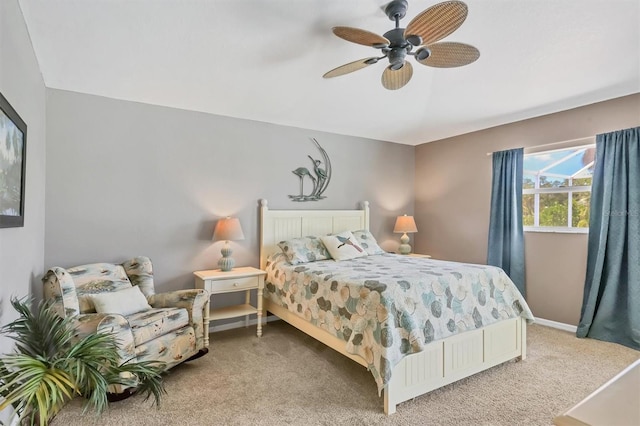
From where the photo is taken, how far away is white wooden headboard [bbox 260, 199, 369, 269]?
4.00 m

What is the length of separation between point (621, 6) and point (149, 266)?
4276mm

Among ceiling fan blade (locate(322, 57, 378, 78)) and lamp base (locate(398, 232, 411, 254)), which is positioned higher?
ceiling fan blade (locate(322, 57, 378, 78))

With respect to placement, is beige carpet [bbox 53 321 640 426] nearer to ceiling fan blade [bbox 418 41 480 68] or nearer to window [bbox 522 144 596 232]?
window [bbox 522 144 596 232]

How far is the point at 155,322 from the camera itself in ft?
8.13

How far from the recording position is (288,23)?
250cm

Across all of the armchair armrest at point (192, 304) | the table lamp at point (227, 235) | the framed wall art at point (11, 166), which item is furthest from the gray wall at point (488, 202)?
the framed wall art at point (11, 166)

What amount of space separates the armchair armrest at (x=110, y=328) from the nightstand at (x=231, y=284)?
1008mm

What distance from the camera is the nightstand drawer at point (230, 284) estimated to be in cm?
326

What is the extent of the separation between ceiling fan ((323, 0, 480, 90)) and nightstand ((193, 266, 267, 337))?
213 centimetres

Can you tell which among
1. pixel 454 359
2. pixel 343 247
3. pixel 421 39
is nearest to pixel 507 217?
pixel 343 247

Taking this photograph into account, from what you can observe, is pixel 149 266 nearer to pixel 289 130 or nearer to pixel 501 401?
pixel 289 130

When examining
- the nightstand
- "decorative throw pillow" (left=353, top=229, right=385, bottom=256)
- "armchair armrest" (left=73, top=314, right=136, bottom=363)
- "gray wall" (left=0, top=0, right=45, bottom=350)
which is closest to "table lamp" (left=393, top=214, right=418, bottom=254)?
"decorative throw pillow" (left=353, top=229, right=385, bottom=256)

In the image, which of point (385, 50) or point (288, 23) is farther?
point (288, 23)

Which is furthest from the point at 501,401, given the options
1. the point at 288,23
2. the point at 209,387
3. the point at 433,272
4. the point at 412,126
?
the point at 412,126
